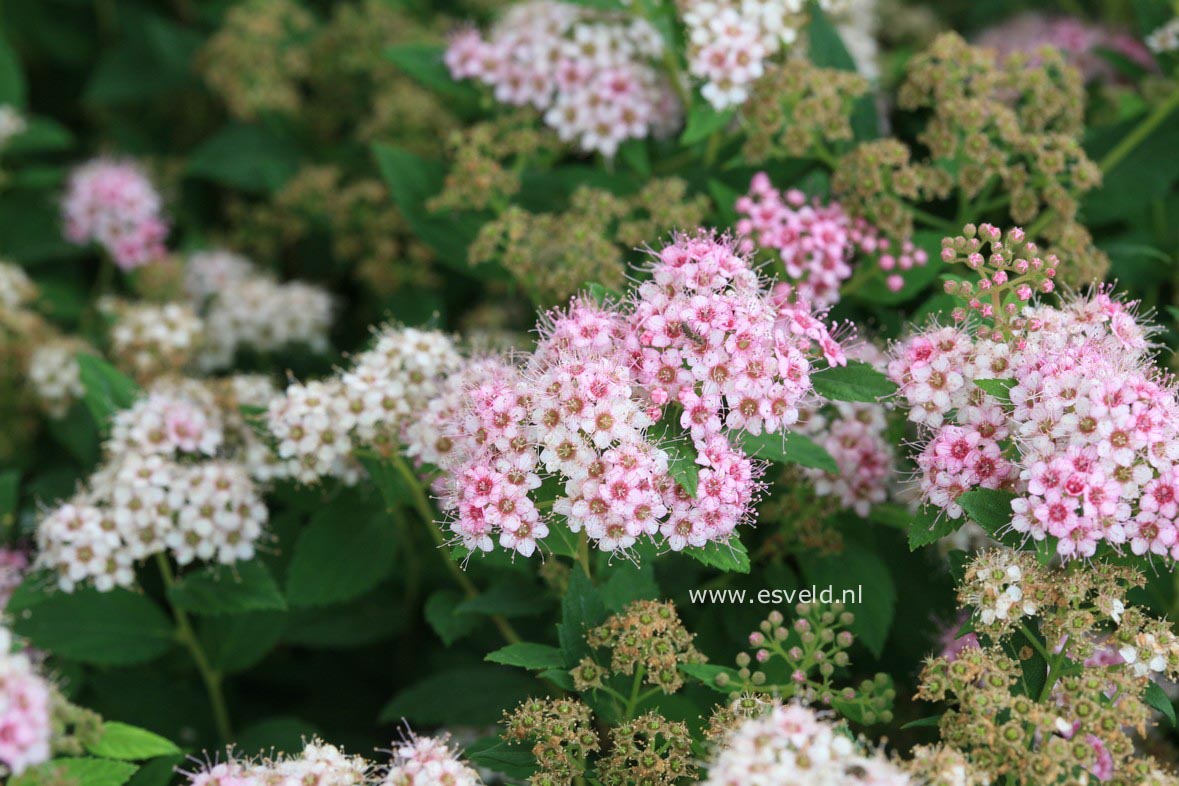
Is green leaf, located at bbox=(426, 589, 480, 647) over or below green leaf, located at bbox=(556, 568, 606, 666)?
below

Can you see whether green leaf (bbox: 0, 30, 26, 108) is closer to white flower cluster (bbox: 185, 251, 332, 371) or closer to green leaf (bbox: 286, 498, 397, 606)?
white flower cluster (bbox: 185, 251, 332, 371)

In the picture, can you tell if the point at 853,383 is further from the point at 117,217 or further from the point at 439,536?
the point at 117,217

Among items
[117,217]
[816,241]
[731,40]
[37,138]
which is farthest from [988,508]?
[37,138]

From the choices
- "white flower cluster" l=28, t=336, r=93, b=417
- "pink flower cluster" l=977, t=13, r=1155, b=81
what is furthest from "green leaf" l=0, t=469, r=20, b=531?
"pink flower cluster" l=977, t=13, r=1155, b=81

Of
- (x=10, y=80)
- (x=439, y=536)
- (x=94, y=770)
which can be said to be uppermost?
(x=10, y=80)

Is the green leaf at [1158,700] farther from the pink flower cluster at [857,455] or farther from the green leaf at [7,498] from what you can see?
the green leaf at [7,498]
